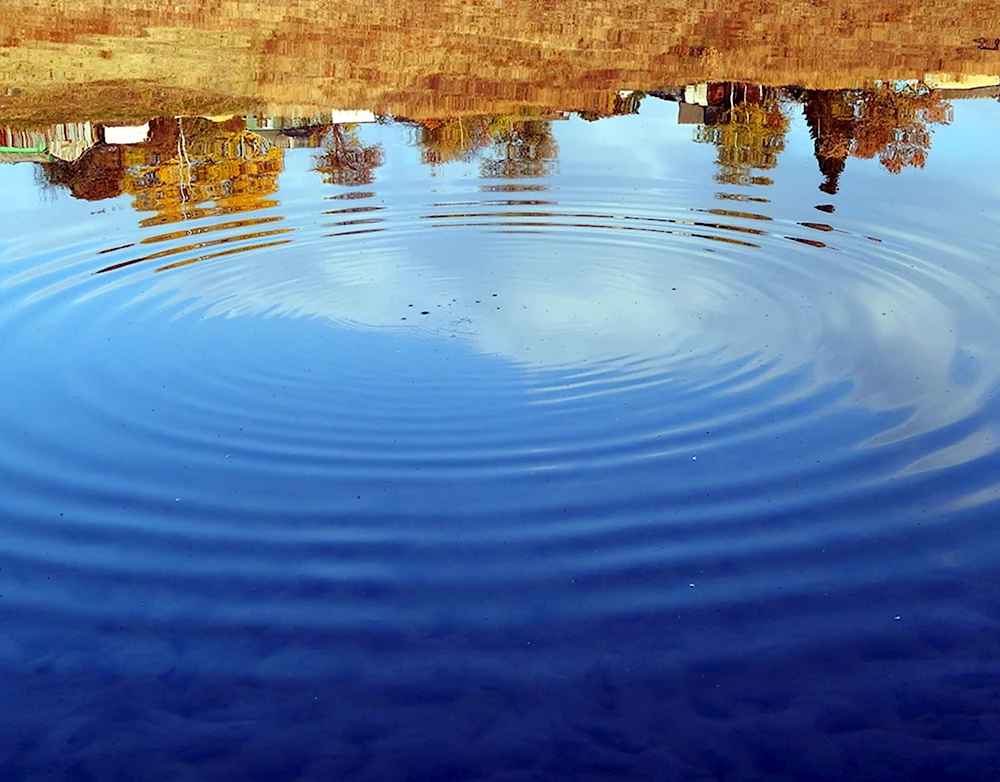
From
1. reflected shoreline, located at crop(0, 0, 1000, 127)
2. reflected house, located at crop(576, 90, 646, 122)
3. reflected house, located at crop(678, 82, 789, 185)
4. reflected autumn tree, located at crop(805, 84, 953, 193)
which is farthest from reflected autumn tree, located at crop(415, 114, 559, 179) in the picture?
reflected autumn tree, located at crop(805, 84, 953, 193)

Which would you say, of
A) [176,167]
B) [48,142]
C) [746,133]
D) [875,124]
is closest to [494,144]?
[746,133]

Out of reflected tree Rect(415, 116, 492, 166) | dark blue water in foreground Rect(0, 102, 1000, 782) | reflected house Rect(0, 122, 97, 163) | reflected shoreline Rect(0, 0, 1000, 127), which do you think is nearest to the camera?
dark blue water in foreground Rect(0, 102, 1000, 782)

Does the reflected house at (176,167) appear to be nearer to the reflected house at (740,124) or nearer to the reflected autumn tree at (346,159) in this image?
the reflected autumn tree at (346,159)

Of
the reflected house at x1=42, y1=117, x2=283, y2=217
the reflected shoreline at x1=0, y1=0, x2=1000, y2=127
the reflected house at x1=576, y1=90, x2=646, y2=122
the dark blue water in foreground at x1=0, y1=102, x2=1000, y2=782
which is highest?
the reflected shoreline at x1=0, y1=0, x2=1000, y2=127

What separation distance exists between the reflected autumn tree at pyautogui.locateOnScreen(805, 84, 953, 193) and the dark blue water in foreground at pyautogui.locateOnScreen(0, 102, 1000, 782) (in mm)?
3391

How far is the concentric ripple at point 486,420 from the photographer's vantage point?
6.26m

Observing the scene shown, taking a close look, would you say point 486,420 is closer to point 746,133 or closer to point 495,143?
point 495,143

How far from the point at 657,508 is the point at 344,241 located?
670cm

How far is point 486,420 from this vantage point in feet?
26.5

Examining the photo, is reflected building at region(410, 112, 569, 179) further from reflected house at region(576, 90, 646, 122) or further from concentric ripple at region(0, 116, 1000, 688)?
concentric ripple at region(0, 116, 1000, 688)

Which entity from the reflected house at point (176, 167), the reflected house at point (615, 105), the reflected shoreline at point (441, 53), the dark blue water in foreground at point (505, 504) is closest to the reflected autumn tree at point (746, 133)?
the reflected house at point (615, 105)

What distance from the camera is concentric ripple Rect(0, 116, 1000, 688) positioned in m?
6.26

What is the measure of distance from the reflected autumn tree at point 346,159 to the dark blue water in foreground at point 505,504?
342 cm

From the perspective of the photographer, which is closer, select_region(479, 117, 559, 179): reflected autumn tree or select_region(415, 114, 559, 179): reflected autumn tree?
select_region(479, 117, 559, 179): reflected autumn tree
